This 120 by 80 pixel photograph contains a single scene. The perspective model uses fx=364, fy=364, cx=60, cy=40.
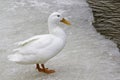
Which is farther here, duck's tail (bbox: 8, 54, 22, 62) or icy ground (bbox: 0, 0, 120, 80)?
icy ground (bbox: 0, 0, 120, 80)

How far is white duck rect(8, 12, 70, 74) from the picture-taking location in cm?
428

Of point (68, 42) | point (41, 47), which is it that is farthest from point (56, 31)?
point (68, 42)

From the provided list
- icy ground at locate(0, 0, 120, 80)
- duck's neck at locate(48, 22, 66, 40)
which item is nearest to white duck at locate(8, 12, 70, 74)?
duck's neck at locate(48, 22, 66, 40)

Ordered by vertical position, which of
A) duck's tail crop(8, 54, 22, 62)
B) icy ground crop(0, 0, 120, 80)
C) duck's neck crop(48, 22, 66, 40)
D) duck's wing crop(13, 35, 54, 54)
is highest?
duck's neck crop(48, 22, 66, 40)

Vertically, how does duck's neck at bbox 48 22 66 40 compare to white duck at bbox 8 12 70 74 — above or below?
above

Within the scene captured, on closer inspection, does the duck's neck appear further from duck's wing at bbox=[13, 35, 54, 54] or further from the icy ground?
the icy ground

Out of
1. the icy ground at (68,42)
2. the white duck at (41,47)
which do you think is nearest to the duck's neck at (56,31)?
the white duck at (41,47)

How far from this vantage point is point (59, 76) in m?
4.55

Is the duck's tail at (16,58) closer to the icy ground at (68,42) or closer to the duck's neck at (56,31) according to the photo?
the icy ground at (68,42)

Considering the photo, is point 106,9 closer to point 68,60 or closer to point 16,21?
point 16,21

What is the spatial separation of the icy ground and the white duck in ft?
1.15

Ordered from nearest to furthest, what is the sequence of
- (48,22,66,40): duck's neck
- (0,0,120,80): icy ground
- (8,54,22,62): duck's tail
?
(8,54,22,62): duck's tail
(48,22,66,40): duck's neck
(0,0,120,80): icy ground

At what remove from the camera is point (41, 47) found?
170 inches

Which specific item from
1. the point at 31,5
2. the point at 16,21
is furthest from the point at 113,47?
the point at 31,5
